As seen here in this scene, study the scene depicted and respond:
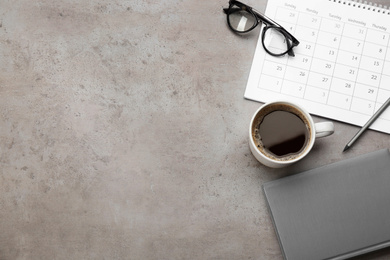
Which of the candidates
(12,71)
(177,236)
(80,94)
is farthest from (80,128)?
(177,236)

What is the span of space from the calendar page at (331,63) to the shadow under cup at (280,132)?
5 cm

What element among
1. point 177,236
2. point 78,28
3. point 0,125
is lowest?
point 177,236

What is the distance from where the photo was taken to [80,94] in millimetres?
833

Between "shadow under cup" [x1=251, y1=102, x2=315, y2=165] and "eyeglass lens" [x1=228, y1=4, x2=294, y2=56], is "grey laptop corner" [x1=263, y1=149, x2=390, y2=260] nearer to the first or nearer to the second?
"shadow under cup" [x1=251, y1=102, x2=315, y2=165]

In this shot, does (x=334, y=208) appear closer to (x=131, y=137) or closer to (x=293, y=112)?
(x=293, y=112)

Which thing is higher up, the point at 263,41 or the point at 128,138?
the point at 263,41

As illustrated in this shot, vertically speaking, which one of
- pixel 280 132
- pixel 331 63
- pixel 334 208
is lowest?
pixel 334 208

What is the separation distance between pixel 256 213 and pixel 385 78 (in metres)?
0.37

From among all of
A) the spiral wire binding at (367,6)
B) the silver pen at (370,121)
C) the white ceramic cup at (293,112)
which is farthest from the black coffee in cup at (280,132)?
the spiral wire binding at (367,6)

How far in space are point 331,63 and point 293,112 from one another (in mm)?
141

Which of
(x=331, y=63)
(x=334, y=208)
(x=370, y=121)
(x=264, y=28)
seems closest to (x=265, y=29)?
(x=264, y=28)

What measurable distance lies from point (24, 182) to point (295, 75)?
0.59 m

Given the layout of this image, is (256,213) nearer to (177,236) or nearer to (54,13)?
(177,236)

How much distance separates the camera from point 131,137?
32.2 inches
